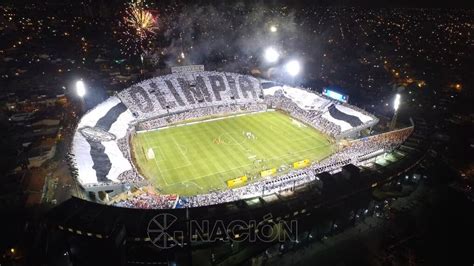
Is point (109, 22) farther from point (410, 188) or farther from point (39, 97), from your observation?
point (410, 188)

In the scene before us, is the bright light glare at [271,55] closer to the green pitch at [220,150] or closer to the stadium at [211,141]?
the stadium at [211,141]

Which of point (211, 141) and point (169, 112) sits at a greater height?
point (169, 112)

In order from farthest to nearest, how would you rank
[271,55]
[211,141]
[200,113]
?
[271,55], [200,113], [211,141]

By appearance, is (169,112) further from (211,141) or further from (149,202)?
(149,202)

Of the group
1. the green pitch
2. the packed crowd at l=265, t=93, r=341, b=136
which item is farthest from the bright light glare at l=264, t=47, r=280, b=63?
the green pitch

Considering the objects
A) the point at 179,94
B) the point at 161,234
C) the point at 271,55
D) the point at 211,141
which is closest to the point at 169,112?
the point at 179,94

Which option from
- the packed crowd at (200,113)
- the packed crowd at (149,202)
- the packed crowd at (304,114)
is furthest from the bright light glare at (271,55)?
the packed crowd at (149,202)

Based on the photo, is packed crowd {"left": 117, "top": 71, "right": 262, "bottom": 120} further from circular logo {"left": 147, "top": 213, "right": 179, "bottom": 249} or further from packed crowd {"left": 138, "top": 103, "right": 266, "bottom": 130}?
circular logo {"left": 147, "top": 213, "right": 179, "bottom": 249}
